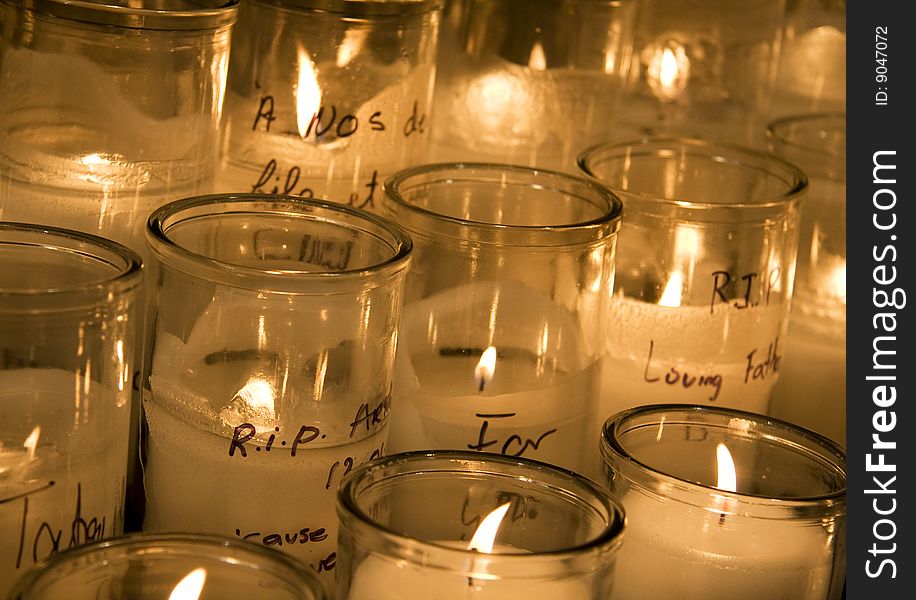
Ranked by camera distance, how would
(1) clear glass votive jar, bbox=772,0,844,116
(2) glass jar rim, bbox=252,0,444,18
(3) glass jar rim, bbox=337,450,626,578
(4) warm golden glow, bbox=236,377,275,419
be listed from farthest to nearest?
1. (1) clear glass votive jar, bbox=772,0,844,116
2. (2) glass jar rim, bbox=252,0,444,18
3. (4) warm golden glow, bbox=236,377,275,419
4. (3) glass jar rim, bbox=337,450,626,578

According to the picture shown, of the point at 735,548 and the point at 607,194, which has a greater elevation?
the point at 607,194

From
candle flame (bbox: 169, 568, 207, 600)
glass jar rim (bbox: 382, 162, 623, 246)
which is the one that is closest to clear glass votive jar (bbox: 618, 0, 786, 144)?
glass jar rim (bbox: 382, 162, 623, 246)

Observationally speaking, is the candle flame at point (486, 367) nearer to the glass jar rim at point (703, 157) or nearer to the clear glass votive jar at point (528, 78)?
the glass jar rim at point (703, 157)

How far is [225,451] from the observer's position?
21.4 inches

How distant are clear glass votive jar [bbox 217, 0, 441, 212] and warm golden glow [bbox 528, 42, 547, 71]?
0.11 m

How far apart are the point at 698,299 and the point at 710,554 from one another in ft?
0.71

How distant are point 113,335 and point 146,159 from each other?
130 mm

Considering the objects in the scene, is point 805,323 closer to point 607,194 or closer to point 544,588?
point 607,194

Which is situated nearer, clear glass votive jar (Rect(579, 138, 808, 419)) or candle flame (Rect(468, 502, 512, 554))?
candle flame (Rect(468, 502, 512, 554))

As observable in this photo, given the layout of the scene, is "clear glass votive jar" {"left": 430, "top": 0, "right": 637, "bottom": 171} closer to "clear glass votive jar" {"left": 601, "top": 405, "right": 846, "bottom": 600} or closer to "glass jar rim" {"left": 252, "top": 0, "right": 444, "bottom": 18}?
"glass jar rim" {"left": 252, "top": 0, "right": 444, "bottom": 18}

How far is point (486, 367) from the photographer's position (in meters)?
0.63

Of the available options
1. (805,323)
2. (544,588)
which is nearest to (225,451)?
(544,588)

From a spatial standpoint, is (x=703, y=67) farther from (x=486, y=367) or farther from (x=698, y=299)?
(x=486, y=367)

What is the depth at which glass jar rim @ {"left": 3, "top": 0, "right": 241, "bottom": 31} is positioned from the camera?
1.86 ft
